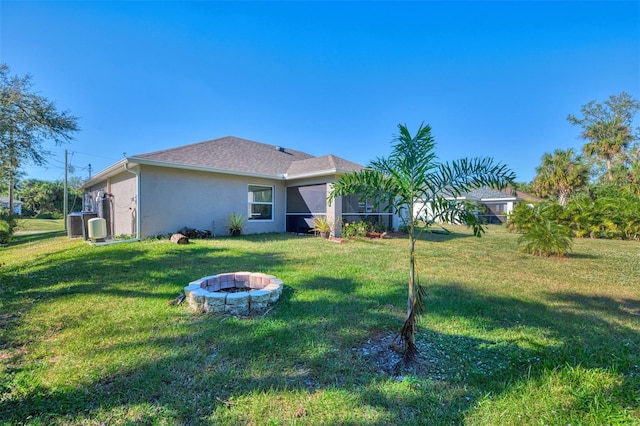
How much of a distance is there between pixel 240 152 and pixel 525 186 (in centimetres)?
3644

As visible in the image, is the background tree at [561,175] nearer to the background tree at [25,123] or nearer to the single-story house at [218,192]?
the single-story house at [218,192]

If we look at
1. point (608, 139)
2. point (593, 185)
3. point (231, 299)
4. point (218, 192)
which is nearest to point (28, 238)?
point (218, 192)

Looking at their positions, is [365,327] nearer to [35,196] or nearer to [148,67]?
[148,67]

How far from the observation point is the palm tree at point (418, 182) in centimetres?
263

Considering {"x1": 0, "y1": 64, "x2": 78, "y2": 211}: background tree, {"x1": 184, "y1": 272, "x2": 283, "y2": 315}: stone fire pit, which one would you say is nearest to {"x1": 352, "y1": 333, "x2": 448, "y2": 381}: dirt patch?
{"x1": 184, "y1": 272, "x2": 283, "y2": 315}: stone fire pit

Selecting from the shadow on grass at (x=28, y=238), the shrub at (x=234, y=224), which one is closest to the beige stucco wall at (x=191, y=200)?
the shrub at (x=234, y=224)

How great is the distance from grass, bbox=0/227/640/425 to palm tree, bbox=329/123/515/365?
0.64 metres

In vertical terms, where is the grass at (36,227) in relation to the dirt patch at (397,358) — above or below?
above

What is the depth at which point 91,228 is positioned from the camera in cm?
901

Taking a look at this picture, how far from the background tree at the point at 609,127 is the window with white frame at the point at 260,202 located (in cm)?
2846

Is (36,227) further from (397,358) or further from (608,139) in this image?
(608,139)

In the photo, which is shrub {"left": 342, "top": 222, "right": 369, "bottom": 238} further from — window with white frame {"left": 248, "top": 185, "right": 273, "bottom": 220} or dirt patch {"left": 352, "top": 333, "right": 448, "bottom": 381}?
dirt patch {"left": 352, "top": 333, "right": 448, "bottom": 381}

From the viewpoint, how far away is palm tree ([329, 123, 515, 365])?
104 inches

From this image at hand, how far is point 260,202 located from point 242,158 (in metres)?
2.38
